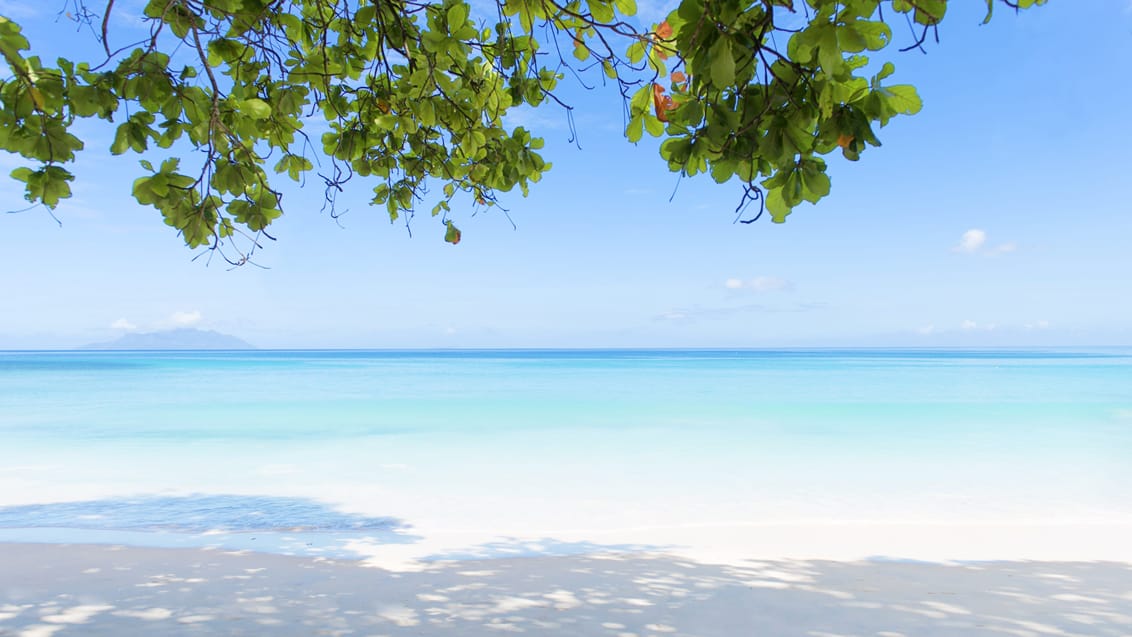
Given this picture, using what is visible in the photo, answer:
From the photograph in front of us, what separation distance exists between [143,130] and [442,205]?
1184mm

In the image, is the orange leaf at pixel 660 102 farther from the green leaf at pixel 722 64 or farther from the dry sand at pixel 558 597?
the dry sand at pixel 558 597

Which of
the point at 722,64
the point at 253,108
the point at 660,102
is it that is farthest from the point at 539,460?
the point at 722,64

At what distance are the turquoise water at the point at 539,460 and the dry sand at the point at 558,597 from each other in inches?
55.5

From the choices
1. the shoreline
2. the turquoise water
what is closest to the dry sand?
the shoreline

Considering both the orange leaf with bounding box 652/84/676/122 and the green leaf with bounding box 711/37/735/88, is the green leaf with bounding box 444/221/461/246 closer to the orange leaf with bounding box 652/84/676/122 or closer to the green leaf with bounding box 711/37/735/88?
the orange leaf with bounding box 652/84/676/122

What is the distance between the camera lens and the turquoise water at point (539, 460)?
18.0ft

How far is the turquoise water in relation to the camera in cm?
549

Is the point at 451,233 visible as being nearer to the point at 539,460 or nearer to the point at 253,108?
the point at 253,108

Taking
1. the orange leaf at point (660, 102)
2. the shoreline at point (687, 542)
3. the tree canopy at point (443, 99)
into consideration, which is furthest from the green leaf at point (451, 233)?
the shoreline at point (687, 542)

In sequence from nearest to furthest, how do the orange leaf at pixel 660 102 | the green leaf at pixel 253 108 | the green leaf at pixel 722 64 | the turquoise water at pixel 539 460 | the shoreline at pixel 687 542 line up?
the green leaf at pixel 722 64 < the orange leaf at pixel 660 102 < the green leaf at pixel 253 108 < the shoreline at pixel 687 542 < the turquoise water at pixel 539 460

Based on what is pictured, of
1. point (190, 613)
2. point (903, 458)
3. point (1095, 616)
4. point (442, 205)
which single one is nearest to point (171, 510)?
point (190, 613)

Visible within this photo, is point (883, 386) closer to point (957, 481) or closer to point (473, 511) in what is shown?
point (957, 481)

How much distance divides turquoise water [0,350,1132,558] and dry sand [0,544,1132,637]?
1.41 m

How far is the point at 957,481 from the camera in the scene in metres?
6.72
